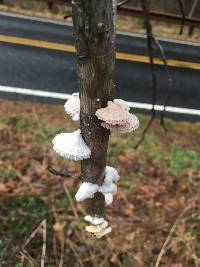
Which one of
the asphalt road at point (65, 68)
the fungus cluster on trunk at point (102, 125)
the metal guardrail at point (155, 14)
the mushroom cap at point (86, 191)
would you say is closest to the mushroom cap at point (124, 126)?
the fungus cluster on trunk at point (102, 125)

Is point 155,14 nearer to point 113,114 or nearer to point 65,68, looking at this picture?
point 65,68

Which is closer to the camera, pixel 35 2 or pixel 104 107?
pixel 104 107

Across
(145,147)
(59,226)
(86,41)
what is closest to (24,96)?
(145,147)

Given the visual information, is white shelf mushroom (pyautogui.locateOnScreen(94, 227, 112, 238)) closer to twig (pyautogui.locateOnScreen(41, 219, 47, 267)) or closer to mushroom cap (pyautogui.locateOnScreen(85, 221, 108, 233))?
mushroom cap (pyautogui.locateOnScreen(85, 221, 108, 233))

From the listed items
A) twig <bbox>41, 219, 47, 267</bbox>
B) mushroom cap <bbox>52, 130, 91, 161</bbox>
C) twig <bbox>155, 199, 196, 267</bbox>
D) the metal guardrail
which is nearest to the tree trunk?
mushroom cap <bbox>52, 130, 91, 161</bbox>

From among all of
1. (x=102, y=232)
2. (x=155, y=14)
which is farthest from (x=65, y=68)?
(x=102, y=232)

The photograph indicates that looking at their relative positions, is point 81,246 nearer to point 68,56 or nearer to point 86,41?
point 86,41
